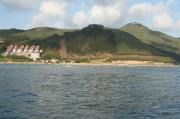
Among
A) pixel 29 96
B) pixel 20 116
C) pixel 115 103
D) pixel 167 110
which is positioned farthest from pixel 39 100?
pixel 167 110

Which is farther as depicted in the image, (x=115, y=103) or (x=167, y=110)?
(x=115, y=103)

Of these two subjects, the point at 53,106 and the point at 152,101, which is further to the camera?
the point at 152,101

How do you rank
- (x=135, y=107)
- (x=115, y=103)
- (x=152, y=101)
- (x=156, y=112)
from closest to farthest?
(x=156, y=112)
(x=135, y=107)
(x=115, y=103)
(x=152, y=101)

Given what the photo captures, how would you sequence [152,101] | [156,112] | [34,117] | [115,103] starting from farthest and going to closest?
Answer: [152,101] → [115,103] → [156,112] → [34,117]

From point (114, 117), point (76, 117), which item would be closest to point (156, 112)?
point (114, 117)

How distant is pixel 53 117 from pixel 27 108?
320 inches

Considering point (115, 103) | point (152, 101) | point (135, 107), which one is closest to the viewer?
point (135, 107)

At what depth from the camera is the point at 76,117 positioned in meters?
47.2

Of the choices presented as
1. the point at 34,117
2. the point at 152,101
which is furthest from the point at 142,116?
the point at 152,101

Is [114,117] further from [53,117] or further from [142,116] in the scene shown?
[53,117]

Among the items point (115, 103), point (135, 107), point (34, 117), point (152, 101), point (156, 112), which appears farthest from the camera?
point (152, 101)

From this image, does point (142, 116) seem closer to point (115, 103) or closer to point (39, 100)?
point (115, 103)

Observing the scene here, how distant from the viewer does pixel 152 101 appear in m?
65.4

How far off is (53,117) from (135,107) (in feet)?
47.6
